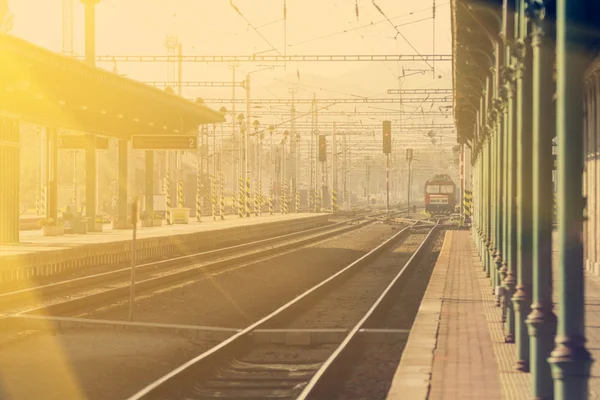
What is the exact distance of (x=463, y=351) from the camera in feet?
37.0

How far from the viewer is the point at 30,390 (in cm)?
989

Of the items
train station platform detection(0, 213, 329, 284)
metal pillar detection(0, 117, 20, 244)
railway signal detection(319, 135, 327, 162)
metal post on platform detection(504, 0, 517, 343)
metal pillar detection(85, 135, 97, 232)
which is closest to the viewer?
metal post on platform detection(504, 0, 517, 343)

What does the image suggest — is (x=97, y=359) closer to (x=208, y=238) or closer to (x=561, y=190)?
(x=561, y=190)

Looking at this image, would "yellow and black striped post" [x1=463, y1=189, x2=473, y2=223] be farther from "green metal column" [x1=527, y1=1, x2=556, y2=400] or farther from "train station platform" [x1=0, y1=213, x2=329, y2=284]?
"green metal column" [x1=527, y1=1, x2=556, y2=400]

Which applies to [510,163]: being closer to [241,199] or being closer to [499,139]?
[499,139]

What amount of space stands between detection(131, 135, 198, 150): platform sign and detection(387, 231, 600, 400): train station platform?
57.4 ft

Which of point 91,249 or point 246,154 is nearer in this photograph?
point 91,249

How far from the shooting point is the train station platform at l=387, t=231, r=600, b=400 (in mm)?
9008

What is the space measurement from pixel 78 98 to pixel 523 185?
77.2 feet

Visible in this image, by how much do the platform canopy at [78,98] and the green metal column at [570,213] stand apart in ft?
61.6

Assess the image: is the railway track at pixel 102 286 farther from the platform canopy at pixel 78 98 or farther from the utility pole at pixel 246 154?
the utility pole at pixel 246 154

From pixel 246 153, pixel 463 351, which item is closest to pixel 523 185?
pixel 463 351

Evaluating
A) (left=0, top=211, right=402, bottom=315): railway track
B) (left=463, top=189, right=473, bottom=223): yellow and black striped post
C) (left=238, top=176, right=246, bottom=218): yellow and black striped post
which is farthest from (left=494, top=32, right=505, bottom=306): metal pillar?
(left=238, top=176, right=246, bottom=218): yellow and black striped post

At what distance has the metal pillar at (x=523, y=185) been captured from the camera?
8648 millimetres
